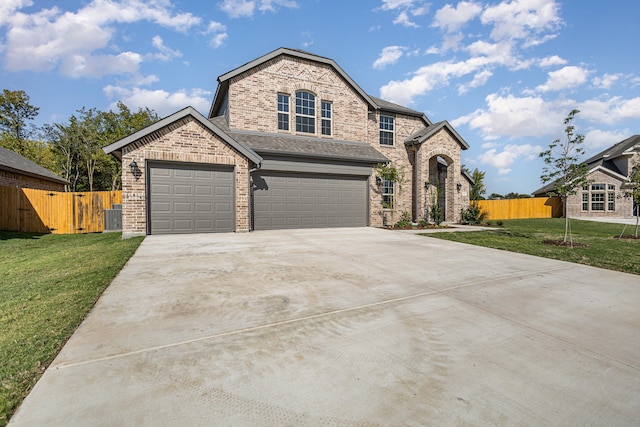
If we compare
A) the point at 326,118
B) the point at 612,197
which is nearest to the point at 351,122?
the point at 326,118

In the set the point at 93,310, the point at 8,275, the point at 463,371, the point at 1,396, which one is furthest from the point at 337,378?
the point at 8,275

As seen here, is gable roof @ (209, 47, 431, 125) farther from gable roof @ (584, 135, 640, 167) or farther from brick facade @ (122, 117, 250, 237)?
gable roof @ (584, 135, 640, 167)

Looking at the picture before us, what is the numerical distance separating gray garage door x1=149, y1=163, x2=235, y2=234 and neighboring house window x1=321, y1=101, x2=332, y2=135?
574 centimetres

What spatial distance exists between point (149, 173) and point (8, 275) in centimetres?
568

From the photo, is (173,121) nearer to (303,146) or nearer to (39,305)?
(303,146)

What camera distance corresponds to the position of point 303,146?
13.5 metres

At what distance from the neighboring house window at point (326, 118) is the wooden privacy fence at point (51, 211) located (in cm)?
1136

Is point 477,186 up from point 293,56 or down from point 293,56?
down

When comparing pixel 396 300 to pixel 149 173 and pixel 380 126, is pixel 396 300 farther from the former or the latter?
pixel 380 126

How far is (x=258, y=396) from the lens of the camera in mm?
2004

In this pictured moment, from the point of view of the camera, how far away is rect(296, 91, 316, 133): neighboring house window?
14.5m

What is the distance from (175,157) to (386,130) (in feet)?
38.1

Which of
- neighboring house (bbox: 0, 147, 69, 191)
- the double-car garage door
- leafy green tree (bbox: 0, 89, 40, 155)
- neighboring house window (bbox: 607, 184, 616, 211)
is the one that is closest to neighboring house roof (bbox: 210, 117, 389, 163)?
the double-car garage door

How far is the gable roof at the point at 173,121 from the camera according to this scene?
32.9 feet
